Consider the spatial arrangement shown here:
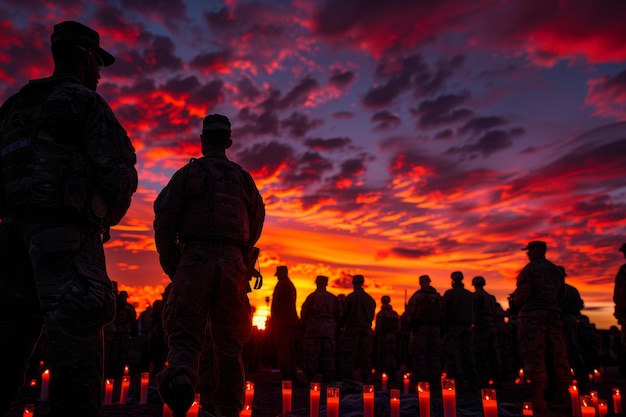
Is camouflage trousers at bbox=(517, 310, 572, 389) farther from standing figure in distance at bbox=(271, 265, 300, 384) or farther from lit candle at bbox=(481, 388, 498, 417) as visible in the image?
standing figure in distance at bbox=(271, 265, 300, 384)

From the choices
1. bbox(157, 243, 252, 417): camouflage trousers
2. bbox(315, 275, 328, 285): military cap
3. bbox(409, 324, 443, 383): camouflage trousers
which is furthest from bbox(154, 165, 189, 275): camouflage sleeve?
bbox(409, 324, 443, 383): camouflage trousers

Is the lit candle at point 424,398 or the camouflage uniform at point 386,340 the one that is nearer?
the lit candle at point 424,398

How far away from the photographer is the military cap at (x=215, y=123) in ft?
17.8

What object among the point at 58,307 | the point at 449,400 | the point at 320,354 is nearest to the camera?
the point at 58,307

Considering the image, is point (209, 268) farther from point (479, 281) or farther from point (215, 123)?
point (479, 281)

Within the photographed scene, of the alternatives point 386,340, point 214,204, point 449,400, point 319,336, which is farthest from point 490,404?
point 386,340

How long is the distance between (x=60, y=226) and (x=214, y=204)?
216cm

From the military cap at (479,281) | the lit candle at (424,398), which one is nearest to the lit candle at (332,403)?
the lit candle at (424,398)

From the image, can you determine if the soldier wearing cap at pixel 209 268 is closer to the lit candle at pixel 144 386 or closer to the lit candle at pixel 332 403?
the lit candle at pixel 332 403

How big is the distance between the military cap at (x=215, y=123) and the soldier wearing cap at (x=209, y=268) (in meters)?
0.01

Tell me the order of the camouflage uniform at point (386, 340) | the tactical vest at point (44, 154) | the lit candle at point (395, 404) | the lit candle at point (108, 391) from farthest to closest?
the camouflage uniform at point (386, 340) < the lit candle at point (108, 391) < the lit candle at point (395, 404) < the tactical vest at point (44, 154)

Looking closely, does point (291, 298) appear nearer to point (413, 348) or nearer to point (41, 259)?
point (413, 348)

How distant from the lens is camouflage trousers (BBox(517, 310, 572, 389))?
28.1ft

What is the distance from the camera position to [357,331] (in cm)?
1430
